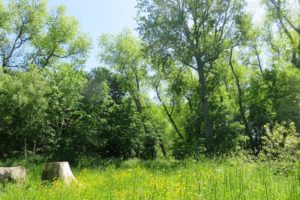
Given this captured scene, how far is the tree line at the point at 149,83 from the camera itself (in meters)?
27.3

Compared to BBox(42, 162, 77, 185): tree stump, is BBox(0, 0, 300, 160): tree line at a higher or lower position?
higher

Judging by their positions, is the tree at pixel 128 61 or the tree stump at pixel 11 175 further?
the tree at pixel 128 61

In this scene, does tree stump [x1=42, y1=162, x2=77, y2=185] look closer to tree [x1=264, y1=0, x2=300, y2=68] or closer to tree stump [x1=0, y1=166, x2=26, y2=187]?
tree stump [x1=0, y1=166, x2=26, y2=187]

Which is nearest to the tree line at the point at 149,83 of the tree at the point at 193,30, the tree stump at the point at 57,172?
the tree at the point at 193,30

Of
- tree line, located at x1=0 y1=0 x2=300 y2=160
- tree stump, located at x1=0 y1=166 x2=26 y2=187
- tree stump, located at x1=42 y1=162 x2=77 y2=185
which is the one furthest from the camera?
tree line, located at x1=0 y1=0 x2=300 y2=160

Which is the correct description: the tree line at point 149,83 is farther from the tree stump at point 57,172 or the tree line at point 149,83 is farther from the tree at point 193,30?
the tree stump at point 57,172

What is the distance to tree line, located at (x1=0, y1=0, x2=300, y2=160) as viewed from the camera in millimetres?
27297

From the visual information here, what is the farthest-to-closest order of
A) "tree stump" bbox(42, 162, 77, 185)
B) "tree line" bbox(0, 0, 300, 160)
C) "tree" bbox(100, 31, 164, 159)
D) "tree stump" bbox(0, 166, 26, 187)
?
"tree" bbox(100, 31, 164, 159)
"tree line" bbox(0, 0, 300, 160)
"tree stump" bbox(42, 162, 77, 185)
"tree stump" bbox(0, 166, 26, 187)

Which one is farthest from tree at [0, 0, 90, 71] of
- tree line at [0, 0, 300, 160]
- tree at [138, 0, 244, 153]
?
tree at [138, 0, 244, 153]

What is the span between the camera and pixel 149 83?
143 feet

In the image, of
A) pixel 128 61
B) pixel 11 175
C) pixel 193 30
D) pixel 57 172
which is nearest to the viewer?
pixel 11 175

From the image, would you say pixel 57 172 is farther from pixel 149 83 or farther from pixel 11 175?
pixel 149 83

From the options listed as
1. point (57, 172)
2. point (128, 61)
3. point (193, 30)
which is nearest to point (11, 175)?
point (57, 172)

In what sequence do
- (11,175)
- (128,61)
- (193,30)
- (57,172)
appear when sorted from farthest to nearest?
(128,61) < (193,30) < (57,172) < (11,175)
